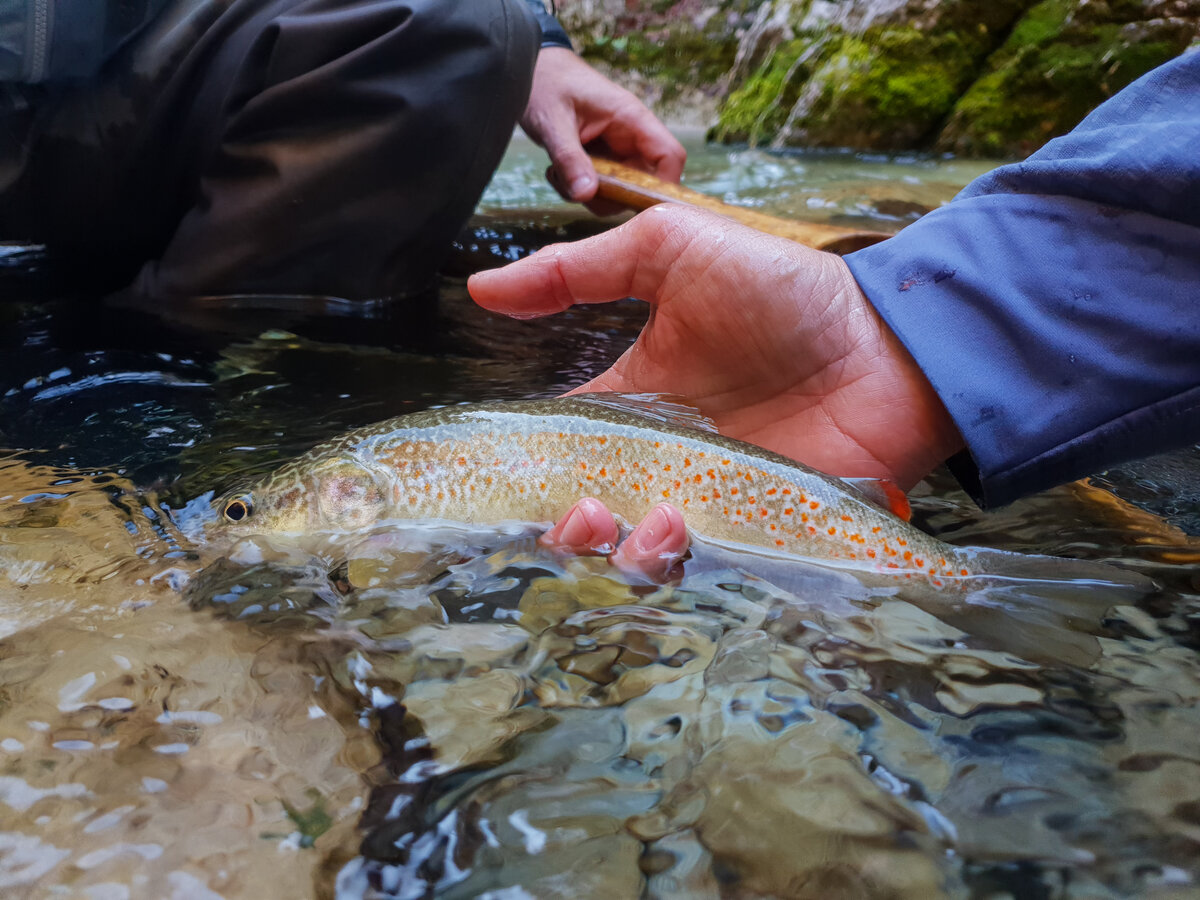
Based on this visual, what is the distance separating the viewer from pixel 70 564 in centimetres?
175

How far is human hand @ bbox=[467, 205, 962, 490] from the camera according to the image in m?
2.28

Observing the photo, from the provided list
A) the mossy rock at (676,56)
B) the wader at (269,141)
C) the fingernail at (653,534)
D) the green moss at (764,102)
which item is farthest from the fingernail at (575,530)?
the mossy rock at (676,56)

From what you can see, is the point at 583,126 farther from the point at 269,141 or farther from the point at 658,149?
the point at 269,141

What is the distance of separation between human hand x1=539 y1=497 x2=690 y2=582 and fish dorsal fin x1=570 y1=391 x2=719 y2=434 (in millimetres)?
373

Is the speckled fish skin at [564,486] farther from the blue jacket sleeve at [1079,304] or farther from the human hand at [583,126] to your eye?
the human hand at [583,126]

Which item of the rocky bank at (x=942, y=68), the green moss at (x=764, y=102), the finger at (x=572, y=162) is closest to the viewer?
the finger at (x=572, y=162)

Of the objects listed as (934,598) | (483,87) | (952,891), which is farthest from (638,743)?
(483,87)

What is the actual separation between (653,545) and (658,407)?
546 mm

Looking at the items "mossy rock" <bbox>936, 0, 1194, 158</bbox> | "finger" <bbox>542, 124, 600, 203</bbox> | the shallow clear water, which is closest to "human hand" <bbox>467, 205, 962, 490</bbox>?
the shallow clear water

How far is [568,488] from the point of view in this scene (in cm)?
205

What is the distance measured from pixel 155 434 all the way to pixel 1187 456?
3587mm

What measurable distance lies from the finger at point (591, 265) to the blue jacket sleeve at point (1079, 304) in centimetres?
70

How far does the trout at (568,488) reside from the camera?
200cm

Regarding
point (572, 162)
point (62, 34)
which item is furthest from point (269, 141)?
point (572, 162)
